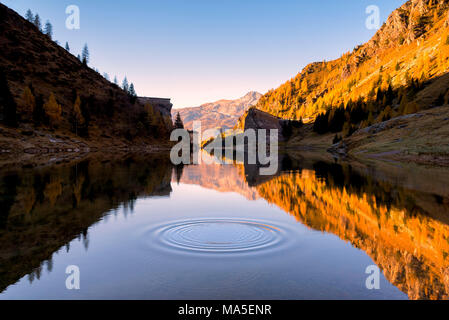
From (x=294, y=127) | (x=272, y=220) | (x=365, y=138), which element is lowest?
(x=272, y=220)

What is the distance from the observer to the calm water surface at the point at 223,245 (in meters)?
7.43

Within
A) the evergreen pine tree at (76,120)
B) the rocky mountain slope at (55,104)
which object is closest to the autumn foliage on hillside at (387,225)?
the rocky mountain slope at (55,104)

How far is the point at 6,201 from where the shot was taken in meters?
18.1

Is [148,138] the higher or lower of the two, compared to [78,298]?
higher

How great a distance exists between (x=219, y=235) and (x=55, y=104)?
11596 cm

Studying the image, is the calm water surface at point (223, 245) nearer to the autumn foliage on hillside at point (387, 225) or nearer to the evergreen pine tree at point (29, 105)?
the autumn foliage on hillside at point (387, 225)

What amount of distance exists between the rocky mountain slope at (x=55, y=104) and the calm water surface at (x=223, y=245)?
73.8 metres

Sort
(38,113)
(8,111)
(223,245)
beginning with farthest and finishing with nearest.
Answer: (38,113) < (8,111) < (223,245)

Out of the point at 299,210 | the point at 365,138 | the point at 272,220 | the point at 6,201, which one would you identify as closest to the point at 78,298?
the point at 272,220

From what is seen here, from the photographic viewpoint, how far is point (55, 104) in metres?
107

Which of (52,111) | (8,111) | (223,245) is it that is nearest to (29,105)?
(52,111)

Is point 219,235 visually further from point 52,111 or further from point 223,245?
point 52,111

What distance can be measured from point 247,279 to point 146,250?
14.1 ft
